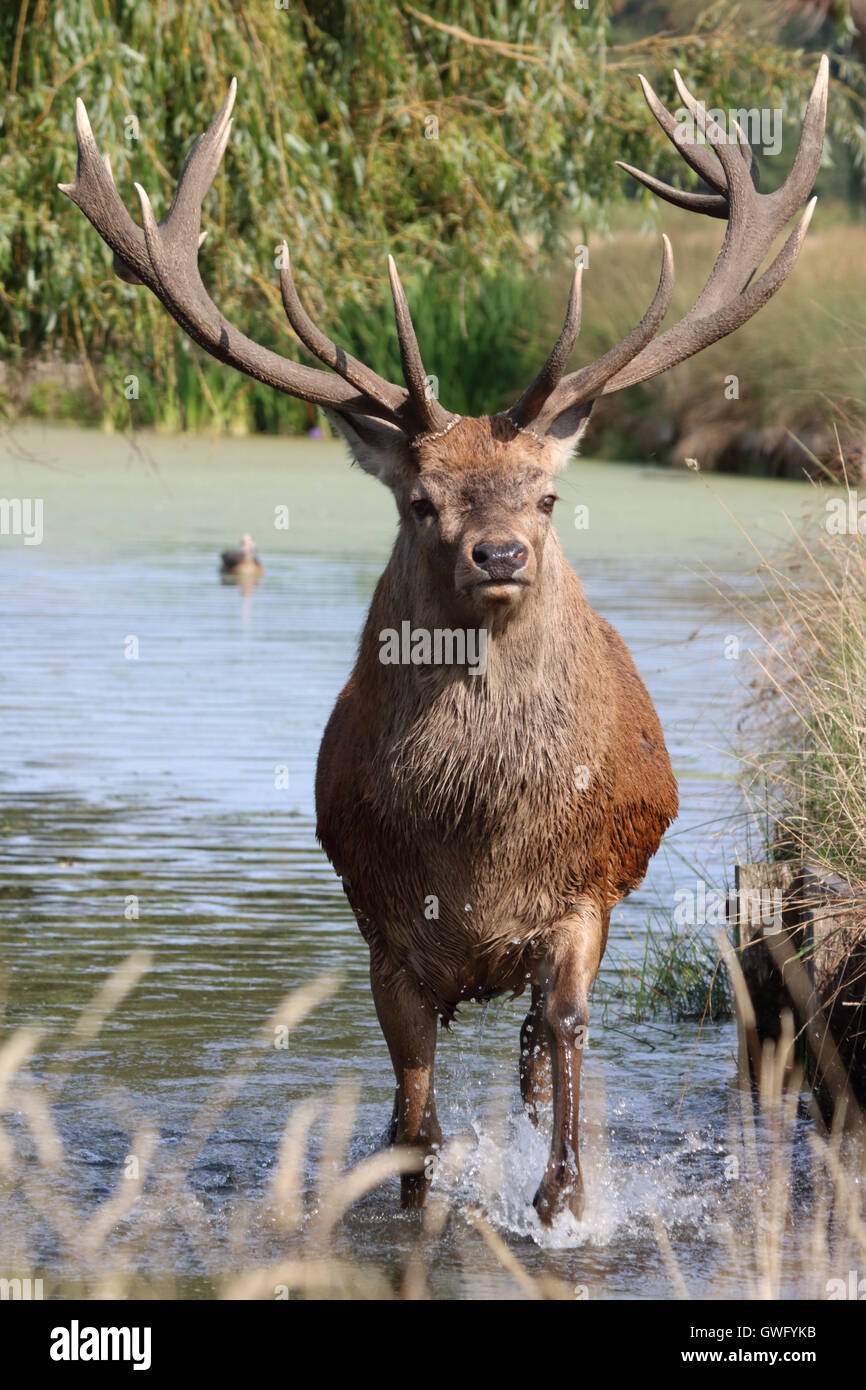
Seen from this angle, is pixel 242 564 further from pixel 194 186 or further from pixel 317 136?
pixel 194 186

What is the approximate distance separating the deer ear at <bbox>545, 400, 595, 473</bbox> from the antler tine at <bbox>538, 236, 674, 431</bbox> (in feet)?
0.13

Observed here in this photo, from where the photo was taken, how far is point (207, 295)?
233 inches

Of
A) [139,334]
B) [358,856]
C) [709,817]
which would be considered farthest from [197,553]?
[358,856]

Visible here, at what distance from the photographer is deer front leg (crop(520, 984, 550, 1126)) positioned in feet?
20.1

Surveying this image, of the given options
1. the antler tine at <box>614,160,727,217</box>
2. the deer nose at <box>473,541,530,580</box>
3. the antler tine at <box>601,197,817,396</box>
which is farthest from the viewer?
the antler tine at <box>614,160,727,217</box>

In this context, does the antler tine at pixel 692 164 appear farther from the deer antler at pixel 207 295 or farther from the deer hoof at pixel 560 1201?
the deer hoof at pixel 560 1201

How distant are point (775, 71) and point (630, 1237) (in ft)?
30.6

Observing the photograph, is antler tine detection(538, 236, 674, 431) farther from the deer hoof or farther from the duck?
the duck

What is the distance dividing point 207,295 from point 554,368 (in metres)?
1.09

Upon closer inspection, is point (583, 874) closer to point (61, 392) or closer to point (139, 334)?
point (139, 334)

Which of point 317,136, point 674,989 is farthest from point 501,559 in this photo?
point 317,136

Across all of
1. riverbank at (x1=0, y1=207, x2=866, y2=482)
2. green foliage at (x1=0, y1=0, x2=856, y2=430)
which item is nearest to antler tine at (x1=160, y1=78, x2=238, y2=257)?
green foliage at (x1=0, y1=0, x2=856, y2=430)

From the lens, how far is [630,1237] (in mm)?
5328

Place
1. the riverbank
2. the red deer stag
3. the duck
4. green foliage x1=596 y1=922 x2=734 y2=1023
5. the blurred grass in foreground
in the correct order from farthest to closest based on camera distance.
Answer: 1. the riverbank
2. the duck
3. green foliage x1=596 y1=922 x2=734 y2=1023
4. the red deer stag
5. the blurred grass in foreground
